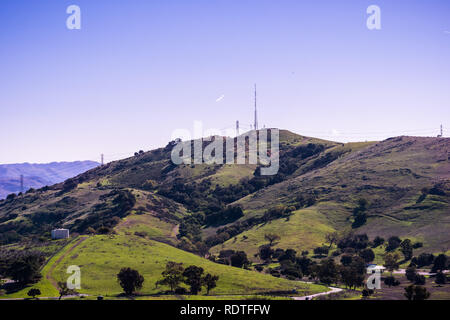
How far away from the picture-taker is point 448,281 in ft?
304

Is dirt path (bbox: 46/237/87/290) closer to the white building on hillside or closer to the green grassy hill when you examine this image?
the green grassy hill

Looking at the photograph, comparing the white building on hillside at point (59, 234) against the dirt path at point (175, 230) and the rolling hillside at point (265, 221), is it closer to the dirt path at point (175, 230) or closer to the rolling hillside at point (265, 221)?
the rolling hillside at point (265, 221)

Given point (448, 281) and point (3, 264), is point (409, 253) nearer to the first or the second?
point (448, 281)

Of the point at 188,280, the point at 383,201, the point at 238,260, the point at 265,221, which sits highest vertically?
the point at 383,201

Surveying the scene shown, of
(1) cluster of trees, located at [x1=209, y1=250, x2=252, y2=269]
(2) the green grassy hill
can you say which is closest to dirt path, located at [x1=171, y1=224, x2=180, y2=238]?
(1) cluster of trees, located at [x1=209, y1=250, x2=252, y2=269]

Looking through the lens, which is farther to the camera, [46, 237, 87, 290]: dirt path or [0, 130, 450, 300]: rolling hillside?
[0, 130, 450, 300]: rolling hillside

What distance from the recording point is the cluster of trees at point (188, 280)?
86750 millimetres

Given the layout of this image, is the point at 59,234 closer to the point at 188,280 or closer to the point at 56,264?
the point at 56,264

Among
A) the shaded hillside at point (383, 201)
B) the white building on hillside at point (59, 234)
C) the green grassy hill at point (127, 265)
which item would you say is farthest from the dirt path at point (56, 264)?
the shaded hillside at point (383, 201)

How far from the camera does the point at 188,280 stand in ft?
290

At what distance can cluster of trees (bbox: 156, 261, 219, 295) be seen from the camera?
285ft

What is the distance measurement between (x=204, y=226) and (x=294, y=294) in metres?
104

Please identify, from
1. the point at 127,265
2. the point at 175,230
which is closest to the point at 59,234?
the point at 127,265
